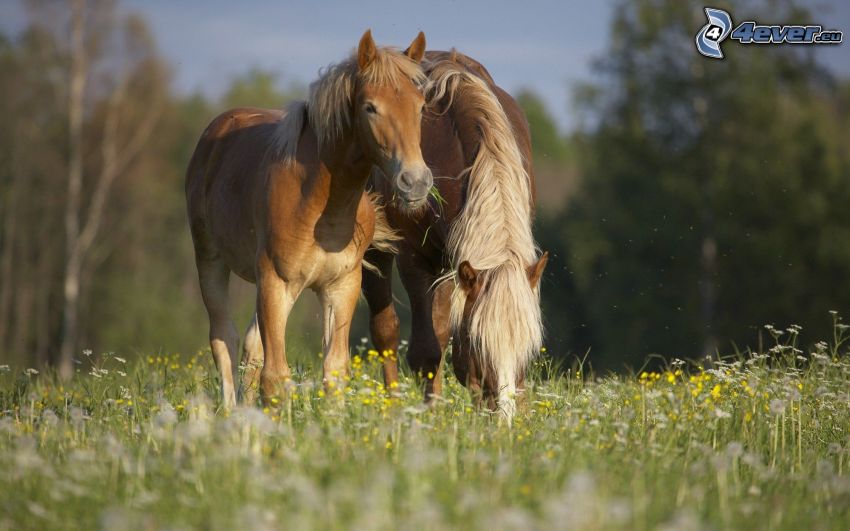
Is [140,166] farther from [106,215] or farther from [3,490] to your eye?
[3,490]

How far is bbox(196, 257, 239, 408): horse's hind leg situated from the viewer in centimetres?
773

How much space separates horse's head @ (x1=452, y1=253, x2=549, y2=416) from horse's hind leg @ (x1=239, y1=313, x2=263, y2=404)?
4.96ft

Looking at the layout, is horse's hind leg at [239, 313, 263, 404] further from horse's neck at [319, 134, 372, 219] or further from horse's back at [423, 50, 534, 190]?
horse's back at [423, 50, 534, 190]

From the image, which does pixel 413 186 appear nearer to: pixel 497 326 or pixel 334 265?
pixel 497 326

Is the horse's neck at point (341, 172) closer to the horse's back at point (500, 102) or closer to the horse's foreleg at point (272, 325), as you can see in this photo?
the horse's foreleg at point (272, 325)

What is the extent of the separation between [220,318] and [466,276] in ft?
8.08

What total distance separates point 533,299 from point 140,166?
26.1 meters

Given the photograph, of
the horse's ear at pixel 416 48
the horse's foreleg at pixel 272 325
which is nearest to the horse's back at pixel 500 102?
the horse's ear at pixel 416 48

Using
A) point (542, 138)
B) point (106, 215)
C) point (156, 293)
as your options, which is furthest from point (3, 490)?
point (542, 138)

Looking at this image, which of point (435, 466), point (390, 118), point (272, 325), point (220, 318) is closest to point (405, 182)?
point (390, 118)

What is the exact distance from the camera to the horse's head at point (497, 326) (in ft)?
19.6

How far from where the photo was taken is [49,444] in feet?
17.3

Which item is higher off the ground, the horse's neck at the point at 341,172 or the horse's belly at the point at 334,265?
the horse's neck at the point at 341,172

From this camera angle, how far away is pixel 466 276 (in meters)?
6.25
